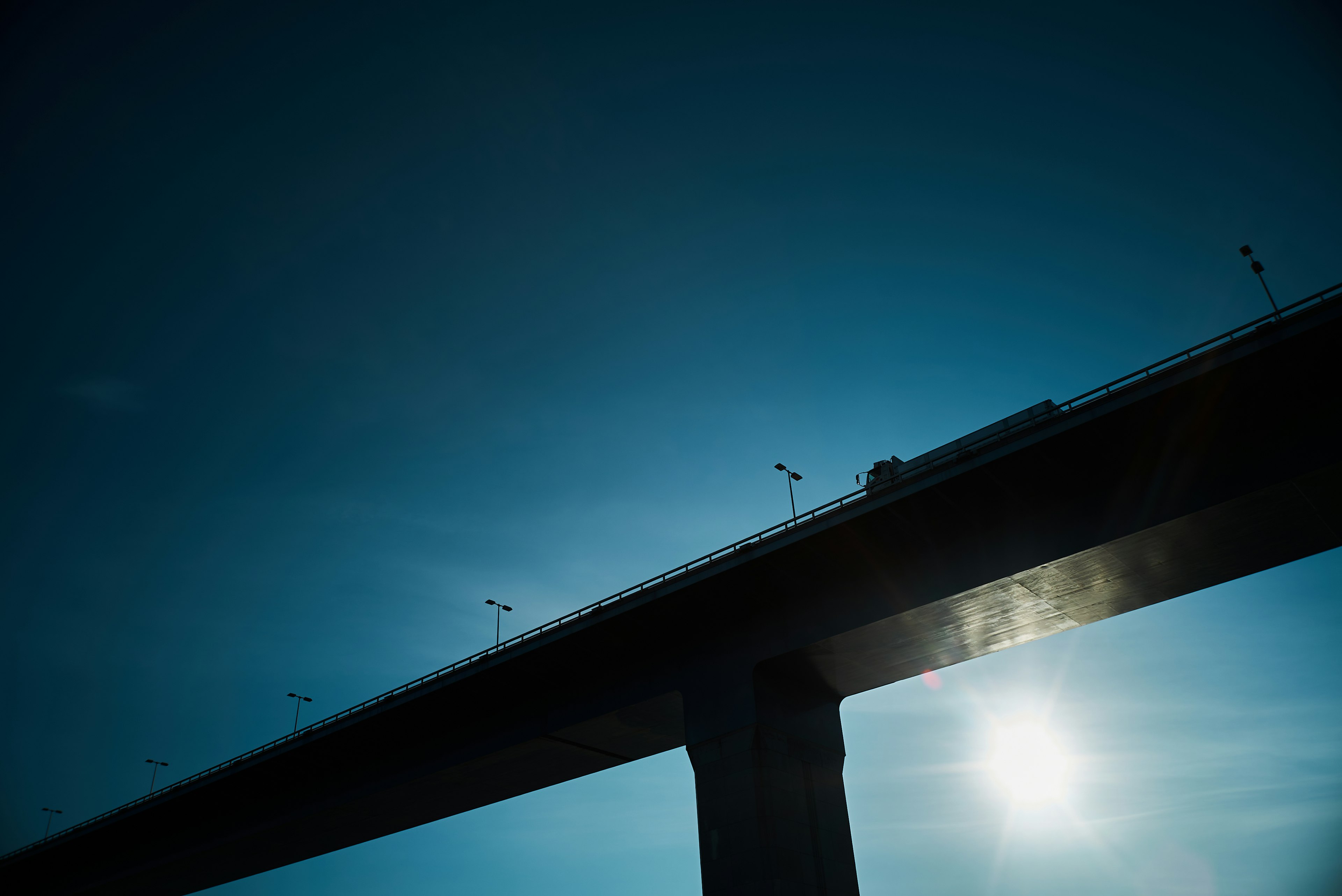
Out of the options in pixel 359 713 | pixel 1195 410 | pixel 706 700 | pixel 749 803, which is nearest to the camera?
pixel 1195 410

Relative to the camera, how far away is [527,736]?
42844 mm

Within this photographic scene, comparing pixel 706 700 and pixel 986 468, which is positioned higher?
pixel 986 468

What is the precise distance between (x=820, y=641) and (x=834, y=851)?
8285mm

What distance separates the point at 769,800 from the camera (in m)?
33.3

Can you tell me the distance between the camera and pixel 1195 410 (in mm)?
28031

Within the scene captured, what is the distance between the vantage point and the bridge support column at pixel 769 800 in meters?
32.3

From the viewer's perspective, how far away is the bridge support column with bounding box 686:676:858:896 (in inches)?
1273

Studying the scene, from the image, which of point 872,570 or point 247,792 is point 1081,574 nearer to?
point 872,570

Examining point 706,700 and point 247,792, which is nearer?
point 706,700

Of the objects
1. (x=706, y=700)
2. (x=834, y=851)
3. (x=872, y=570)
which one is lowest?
(x=834, y=851)

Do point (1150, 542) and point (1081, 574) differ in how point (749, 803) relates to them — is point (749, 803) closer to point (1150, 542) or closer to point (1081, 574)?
point (1081, 574)

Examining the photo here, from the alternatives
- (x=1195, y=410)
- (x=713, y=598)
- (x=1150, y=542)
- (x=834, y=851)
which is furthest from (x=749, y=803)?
(x=1195, y=410)

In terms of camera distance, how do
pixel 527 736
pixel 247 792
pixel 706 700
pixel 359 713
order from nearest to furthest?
pixel 706 700
pixel 527 736
pixel 359 713
pixel 247 792

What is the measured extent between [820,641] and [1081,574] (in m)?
9.71
